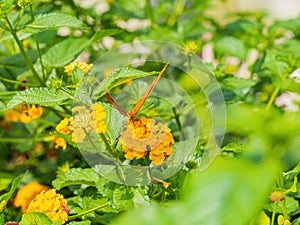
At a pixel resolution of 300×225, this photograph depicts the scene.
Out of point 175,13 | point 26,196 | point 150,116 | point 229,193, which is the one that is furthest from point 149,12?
point 229,193

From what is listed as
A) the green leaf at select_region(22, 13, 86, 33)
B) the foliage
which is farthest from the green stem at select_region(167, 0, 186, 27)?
the green leaf at select_region(22, 13, 86, 33)

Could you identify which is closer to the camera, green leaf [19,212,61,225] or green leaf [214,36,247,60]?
green leaf [19,212,61,225]

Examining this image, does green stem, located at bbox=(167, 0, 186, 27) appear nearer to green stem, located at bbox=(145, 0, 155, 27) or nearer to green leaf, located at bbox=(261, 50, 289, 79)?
green stem, located at bbox=(145, 0, 155, 27)

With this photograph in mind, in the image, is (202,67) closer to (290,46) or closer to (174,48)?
(174,48)

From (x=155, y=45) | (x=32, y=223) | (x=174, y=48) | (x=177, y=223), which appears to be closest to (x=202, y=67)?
(x=174, y=48)

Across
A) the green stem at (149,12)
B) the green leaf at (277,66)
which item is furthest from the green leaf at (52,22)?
the green stem at (149,12)

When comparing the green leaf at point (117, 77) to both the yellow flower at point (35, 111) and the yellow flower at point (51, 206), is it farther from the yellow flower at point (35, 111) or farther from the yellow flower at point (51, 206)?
the yellow flower at point (35, 111)
